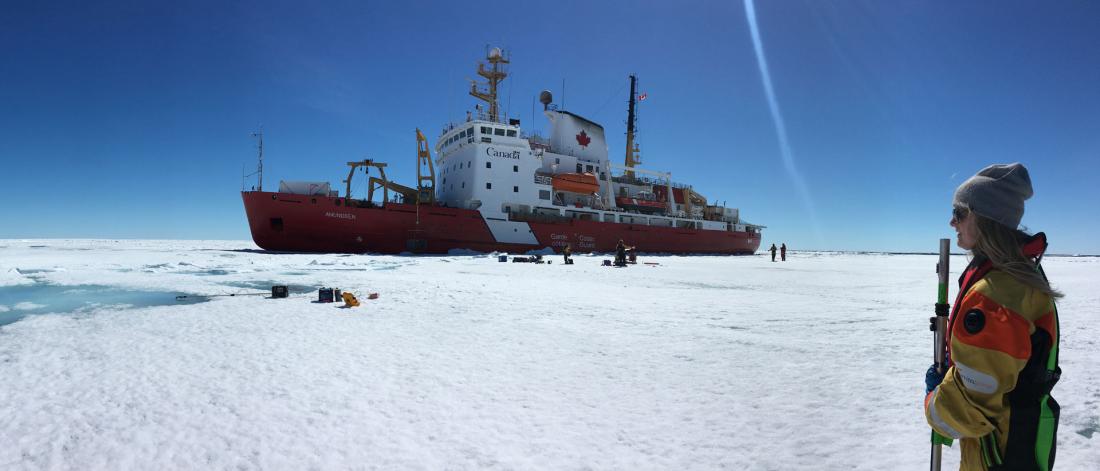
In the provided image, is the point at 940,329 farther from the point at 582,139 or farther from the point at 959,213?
the point at 582,139

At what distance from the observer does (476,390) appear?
319cm

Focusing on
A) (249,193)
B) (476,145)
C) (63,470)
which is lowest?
(63,470)

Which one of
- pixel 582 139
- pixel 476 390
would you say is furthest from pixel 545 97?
pixel 476 390

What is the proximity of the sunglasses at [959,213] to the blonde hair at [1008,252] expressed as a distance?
0.07 feet

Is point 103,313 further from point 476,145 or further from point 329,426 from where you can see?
point 476,145

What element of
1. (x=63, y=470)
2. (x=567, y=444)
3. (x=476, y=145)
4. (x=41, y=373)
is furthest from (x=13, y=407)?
(x=476, y=145)

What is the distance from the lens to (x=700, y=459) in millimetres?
2271

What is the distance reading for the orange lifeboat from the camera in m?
29.8

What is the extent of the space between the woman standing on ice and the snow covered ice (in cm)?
107

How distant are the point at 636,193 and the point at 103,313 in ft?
109

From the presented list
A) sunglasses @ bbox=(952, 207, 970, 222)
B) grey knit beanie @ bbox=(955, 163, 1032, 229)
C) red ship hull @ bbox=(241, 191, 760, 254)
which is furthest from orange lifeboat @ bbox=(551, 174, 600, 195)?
grey knit beanie @ bbox=(955, 163, 1032, 229)

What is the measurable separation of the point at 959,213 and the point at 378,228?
80.1ft

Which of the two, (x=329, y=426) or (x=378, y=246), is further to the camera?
(x=378, y=246)

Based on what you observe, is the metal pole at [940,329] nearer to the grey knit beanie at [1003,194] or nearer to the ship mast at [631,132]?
the grey knit beanie at [1003,194]
